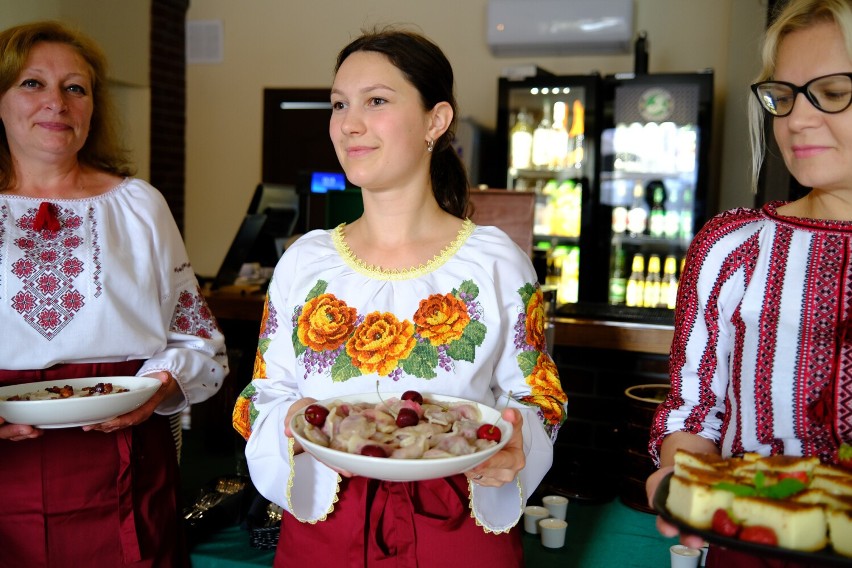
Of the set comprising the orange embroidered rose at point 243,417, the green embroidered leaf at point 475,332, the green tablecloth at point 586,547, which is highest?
the green embroidered leaf at point 475,332

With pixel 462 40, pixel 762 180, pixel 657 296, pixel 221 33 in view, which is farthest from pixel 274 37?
pixel 762 180

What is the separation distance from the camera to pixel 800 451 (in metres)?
1.30

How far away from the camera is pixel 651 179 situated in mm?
5488

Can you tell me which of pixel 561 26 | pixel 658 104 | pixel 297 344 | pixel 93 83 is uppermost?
pixel 561 26

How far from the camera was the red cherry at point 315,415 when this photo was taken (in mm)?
1332

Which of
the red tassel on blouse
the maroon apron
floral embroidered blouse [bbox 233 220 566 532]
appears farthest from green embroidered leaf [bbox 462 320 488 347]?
the red tassel on blouse

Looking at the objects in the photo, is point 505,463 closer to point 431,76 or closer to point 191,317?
point 431,76

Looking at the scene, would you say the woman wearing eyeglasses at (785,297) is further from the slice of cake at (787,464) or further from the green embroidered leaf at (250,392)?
the green embroidered leaf at (250,392)

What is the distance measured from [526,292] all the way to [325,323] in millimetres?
386

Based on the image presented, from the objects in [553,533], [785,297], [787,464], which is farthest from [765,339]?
[553,533]

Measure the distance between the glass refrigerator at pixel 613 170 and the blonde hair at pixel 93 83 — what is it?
3541mm

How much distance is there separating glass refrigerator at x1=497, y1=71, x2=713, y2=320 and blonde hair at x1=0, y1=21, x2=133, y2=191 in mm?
3541

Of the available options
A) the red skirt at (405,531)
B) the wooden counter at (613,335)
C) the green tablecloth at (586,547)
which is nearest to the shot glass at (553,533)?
the green tablecloth at (586,547)

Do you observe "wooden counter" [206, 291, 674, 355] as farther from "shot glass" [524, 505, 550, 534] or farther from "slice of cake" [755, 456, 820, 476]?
"slice of cake" [755, 456, 820, 476]
